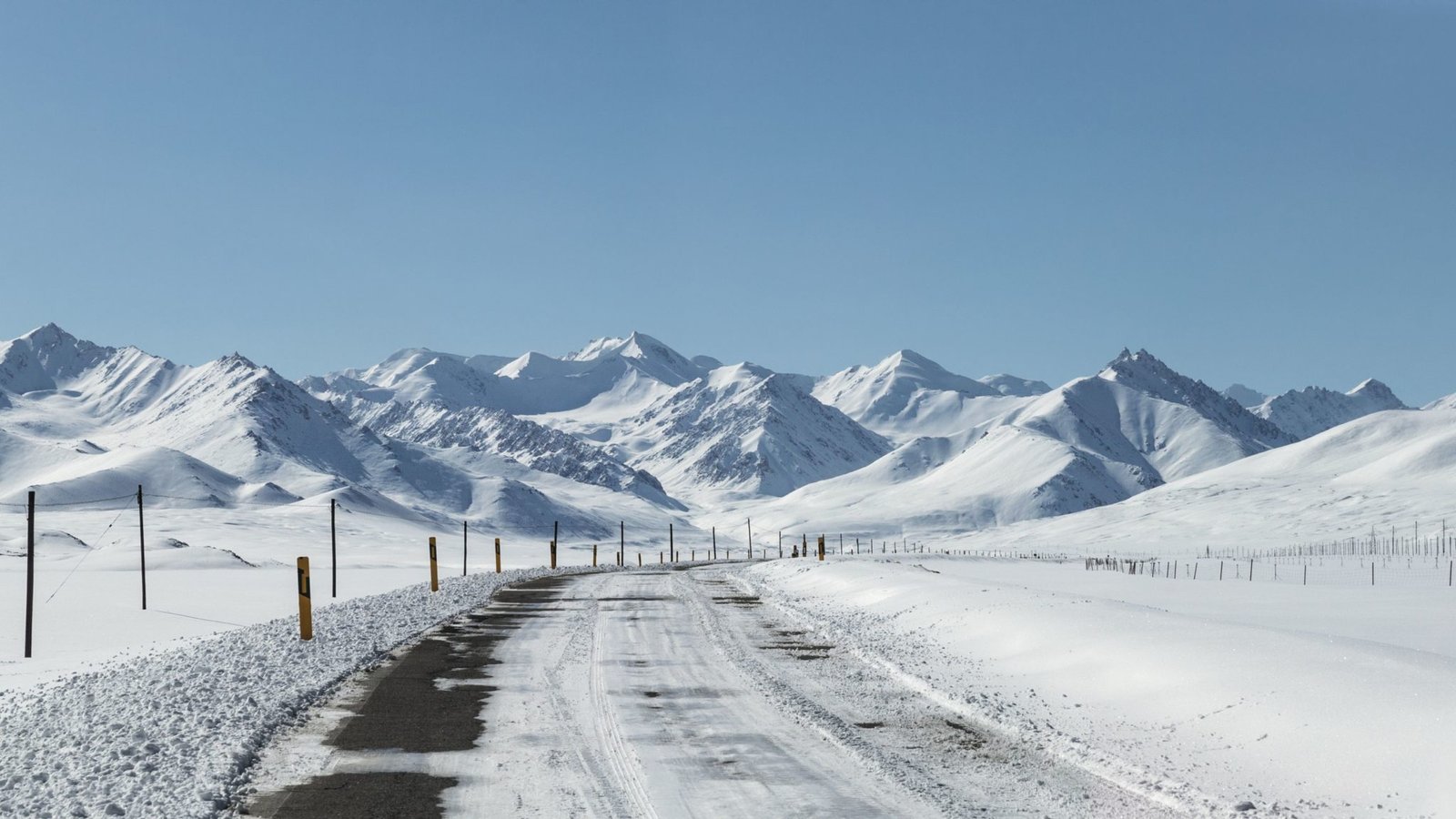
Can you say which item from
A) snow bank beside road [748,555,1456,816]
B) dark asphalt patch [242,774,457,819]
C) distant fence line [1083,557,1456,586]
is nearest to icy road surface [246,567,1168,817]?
dark asphalt patch [242,774,457,819]

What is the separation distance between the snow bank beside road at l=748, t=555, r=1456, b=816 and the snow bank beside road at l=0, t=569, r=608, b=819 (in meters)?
7.70

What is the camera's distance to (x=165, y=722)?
13.5m

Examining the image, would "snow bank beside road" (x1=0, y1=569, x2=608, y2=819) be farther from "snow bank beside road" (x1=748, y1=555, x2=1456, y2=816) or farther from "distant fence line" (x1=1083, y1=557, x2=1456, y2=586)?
"distant fence line" (x1=1083, y1=557, x2=1456, y2=586)

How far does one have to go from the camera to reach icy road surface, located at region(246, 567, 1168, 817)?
9891mm

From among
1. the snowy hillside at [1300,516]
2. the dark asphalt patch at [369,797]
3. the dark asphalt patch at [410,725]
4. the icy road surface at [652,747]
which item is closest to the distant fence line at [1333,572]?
the dark asphalt patch at [410,725]

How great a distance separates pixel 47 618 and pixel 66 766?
28142mm

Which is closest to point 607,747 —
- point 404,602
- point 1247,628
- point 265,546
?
point 1247,628

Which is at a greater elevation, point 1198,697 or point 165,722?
point 1198,697

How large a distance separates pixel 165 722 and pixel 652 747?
5473 millimetres

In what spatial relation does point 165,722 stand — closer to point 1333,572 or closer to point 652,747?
point 652,747

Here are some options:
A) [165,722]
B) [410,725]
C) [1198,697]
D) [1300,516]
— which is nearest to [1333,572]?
[1198,697]

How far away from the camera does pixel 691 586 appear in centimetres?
4412

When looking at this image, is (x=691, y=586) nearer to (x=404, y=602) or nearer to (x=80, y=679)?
(x=404, y=602)

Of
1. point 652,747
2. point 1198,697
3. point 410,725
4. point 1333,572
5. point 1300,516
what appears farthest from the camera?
point 1300,516
